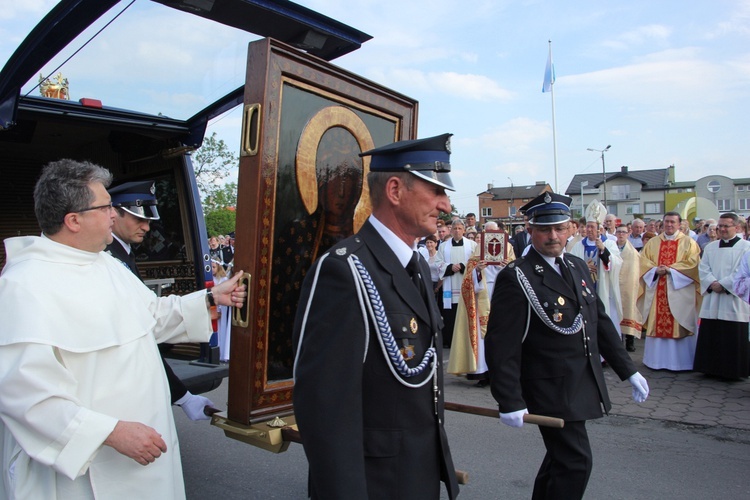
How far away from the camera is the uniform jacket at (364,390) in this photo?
1.67 m

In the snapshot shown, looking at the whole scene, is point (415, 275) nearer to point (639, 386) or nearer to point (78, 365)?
point (78, 365)

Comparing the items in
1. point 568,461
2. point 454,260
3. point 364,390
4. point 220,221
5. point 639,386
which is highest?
point 220,221

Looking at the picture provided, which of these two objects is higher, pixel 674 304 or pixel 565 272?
pixel 565 272

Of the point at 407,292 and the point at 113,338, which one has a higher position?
the point at 407,292

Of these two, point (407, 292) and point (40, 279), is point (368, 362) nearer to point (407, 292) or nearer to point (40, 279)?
point (407, 292)

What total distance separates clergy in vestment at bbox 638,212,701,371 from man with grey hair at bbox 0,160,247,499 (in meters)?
7.66

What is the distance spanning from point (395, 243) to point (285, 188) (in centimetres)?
70

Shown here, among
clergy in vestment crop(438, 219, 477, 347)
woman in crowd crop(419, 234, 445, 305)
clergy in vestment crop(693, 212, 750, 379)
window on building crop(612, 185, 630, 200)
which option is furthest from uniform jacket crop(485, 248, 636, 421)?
window on building crop(612, 185, 630, 200)

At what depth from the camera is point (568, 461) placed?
3027 mm

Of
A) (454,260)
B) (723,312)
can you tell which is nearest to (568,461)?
(723,312)

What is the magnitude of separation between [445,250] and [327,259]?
7.54 m

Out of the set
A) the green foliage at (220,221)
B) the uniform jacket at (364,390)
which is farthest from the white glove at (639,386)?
the green foliage at (220,221)

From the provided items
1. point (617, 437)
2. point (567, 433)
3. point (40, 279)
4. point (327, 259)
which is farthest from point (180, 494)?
point (617, 437)

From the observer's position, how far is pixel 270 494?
4.12 metres
